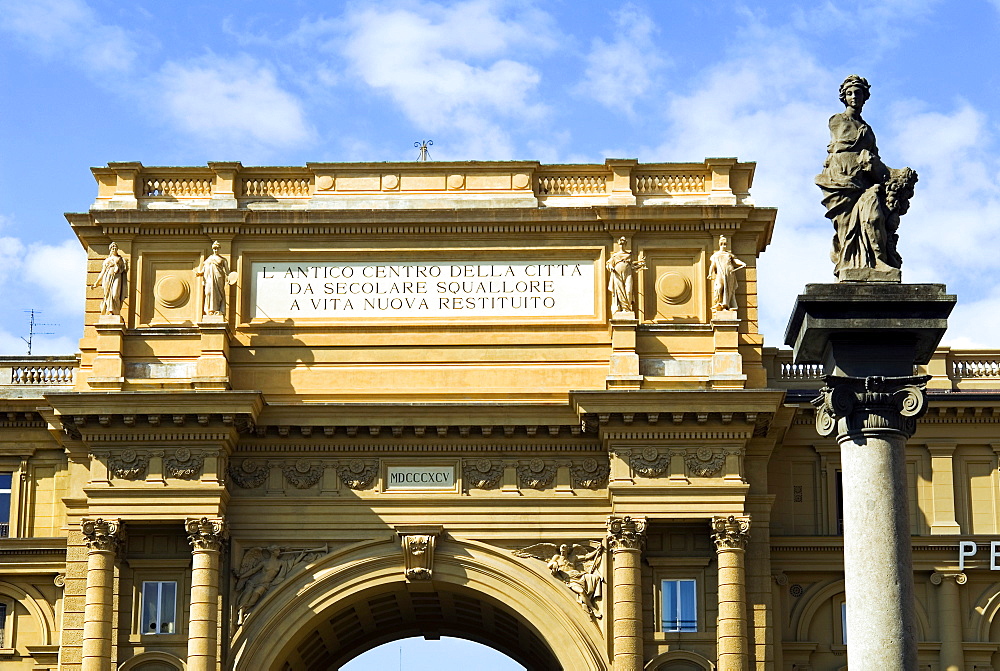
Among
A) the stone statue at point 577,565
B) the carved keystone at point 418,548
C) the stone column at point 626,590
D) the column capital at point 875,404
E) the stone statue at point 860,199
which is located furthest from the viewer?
the carved keystone at point 418,548

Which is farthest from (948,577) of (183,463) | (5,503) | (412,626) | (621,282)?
(5,503)

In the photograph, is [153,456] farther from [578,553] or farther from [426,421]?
[578,553]

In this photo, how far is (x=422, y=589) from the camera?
144 ft

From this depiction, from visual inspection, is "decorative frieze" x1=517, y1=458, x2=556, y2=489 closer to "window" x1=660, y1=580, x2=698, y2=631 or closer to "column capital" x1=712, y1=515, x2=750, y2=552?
"window" x1=660, y1=580, x2=698, y2=631

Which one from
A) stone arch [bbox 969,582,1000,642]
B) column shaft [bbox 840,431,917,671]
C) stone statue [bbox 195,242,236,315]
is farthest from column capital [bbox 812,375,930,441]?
stone statue [bbox 195,242,236,315]

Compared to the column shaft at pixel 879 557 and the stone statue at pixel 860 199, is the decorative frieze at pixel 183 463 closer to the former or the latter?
the stone statue at pixel 860 199

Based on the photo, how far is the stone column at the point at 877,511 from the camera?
23.5 m

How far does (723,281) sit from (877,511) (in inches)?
784

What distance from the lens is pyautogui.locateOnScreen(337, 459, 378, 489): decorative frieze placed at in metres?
43.1

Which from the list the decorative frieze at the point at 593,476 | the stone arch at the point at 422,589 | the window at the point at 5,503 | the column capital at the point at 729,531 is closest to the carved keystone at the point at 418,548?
the stone arch at the point at 422,589

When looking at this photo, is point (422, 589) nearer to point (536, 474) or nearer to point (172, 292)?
point (536, 474)

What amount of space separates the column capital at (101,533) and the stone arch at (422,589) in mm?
3487

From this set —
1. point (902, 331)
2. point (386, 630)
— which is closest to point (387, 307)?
point (386, 630)

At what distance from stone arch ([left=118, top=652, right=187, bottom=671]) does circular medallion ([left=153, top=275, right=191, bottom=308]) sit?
26.9 feet
